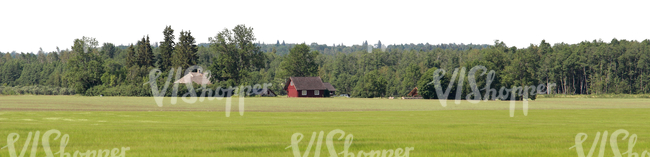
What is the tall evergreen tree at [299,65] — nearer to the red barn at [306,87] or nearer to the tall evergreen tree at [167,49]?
the red barn at [306,87]

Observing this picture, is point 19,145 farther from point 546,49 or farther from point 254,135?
point 546,49

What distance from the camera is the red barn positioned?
132500 mm

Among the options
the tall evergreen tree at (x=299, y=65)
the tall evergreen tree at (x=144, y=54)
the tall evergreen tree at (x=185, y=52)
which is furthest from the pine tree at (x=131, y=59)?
the tall evergreen tree at (x=299, y=65)

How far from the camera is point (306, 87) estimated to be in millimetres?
132875

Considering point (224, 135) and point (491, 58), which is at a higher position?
point (491, 58)

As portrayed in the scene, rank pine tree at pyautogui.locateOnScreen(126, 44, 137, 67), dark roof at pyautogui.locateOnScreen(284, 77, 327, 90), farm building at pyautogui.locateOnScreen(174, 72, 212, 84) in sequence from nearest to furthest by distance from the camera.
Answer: farm building at pyautogui.locateOnScreen(174, 72, 212, 84), pine tree at pyautogui.locateOnScreen(126, 44, 137, 67), dark roof at pyautogui.locateOnScreen(284, 77, 327, 90)

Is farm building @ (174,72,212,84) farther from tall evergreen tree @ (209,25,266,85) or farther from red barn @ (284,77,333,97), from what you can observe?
red barn @ (284,77,333,97)

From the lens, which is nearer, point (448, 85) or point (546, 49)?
point (448, 85)

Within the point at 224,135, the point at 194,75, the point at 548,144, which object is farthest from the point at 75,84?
the point at 548,144

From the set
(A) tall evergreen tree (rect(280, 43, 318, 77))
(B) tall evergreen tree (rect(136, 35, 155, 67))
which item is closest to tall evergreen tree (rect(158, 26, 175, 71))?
(B) tall evergreen tree (rect(136, 35, 155, 67))

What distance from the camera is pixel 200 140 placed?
67.6 feet

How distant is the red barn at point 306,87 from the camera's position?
13250 centimetres

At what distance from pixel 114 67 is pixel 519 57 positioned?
322 ft

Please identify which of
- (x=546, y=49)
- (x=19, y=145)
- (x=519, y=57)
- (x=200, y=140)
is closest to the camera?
(x=19, y=145)
